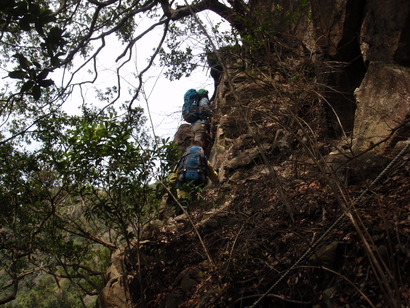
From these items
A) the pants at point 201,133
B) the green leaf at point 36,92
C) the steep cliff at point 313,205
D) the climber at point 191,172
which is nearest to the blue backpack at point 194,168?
the climber at point 191,172

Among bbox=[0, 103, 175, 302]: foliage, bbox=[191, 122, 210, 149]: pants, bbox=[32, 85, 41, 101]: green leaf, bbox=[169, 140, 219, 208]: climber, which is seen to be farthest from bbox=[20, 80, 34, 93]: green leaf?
bbox=[191, 122, 210, 149]: pants

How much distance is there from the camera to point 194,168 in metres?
6.82

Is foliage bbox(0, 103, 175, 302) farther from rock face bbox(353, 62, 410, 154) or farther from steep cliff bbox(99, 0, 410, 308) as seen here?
rock face bbox(353, 62, 410, 154)

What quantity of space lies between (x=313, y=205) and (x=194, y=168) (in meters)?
2.90

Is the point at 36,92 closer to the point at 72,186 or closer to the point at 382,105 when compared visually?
the point at 72,186

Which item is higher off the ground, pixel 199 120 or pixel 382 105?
pixel 199 120

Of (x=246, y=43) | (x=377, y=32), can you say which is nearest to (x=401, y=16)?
(x=377, y=32)

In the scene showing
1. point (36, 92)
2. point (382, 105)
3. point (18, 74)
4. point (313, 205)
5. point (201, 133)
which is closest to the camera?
point (18, 74)

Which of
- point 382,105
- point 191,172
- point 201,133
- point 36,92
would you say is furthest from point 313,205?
point 201,133

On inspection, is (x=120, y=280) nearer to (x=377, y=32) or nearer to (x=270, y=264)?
(x=270, y=264)

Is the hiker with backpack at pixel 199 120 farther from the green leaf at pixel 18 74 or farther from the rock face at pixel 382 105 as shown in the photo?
the green leaf at pixel 18 74

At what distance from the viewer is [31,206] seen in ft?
20.1

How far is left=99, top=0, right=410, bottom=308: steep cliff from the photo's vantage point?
320 centimetres

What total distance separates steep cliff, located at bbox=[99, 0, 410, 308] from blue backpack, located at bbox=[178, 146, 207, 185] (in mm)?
453
